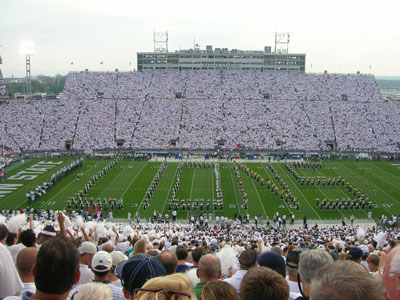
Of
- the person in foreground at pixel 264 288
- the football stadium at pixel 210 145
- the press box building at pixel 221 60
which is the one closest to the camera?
the person in foreground at pixel 264 288

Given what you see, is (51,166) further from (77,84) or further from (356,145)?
(356,145)

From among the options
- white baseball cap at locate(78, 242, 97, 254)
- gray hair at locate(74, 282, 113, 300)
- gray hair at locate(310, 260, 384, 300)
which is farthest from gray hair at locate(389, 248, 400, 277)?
white baseball cap at locate(78, 242, 97, 254)

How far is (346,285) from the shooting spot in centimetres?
186

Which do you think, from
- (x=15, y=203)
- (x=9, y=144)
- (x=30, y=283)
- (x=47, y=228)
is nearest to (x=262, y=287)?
(x=30, y=283)

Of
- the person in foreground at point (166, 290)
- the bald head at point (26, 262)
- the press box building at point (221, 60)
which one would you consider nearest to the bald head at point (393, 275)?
the person in foreground at point (166, 290)

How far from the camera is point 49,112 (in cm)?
4300

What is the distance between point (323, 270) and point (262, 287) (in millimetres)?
486

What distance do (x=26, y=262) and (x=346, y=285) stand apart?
2.92 m

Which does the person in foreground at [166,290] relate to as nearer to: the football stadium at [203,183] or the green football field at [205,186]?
the football stadium at [203,183]

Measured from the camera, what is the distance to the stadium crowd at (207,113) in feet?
128

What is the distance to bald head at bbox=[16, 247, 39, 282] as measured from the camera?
3.77 meters

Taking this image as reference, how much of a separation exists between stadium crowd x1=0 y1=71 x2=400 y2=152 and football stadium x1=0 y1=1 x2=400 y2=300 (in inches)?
8.2

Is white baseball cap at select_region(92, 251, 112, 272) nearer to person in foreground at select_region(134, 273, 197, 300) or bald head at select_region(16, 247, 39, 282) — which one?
bald head at select_region(16, 247, 39, 282)

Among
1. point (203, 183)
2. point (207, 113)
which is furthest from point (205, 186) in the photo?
point (207, 113)
